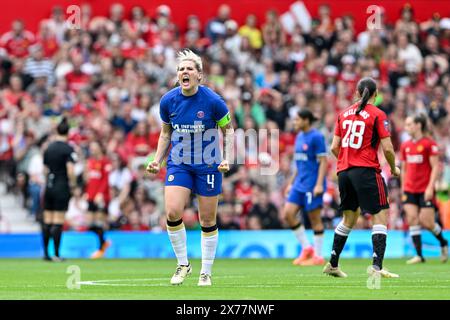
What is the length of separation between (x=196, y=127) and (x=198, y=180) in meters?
0.62

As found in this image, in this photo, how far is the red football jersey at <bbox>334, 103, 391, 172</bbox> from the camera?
1368 cm

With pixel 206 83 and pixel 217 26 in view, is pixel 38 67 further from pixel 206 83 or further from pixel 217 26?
pixel 217 26

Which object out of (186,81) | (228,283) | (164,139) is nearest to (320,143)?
(228,283)

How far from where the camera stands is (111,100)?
87.5 ft

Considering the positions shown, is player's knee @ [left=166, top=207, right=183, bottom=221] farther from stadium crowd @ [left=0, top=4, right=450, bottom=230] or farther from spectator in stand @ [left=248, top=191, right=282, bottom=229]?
spectator in stand @ [left=248, top=191, right=282, bottom=229]

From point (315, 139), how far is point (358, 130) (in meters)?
5.56

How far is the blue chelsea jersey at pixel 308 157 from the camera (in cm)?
1934

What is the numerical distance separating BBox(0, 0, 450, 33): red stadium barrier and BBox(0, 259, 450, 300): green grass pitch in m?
12.9

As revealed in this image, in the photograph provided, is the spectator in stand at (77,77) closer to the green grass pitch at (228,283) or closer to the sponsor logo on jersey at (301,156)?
the sponsor logo on jersey at (301,156)

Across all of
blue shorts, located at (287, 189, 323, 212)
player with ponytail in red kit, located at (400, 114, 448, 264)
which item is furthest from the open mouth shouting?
player with ponytail in red kit, located at (400, 114, 448, 264)

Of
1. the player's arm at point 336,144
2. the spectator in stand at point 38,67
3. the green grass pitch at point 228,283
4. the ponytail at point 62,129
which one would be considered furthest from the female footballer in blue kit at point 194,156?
the spectator in stand at point 38,67

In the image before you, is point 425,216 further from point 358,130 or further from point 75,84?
point 75,84

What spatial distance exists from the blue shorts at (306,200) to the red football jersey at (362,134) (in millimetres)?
5436
